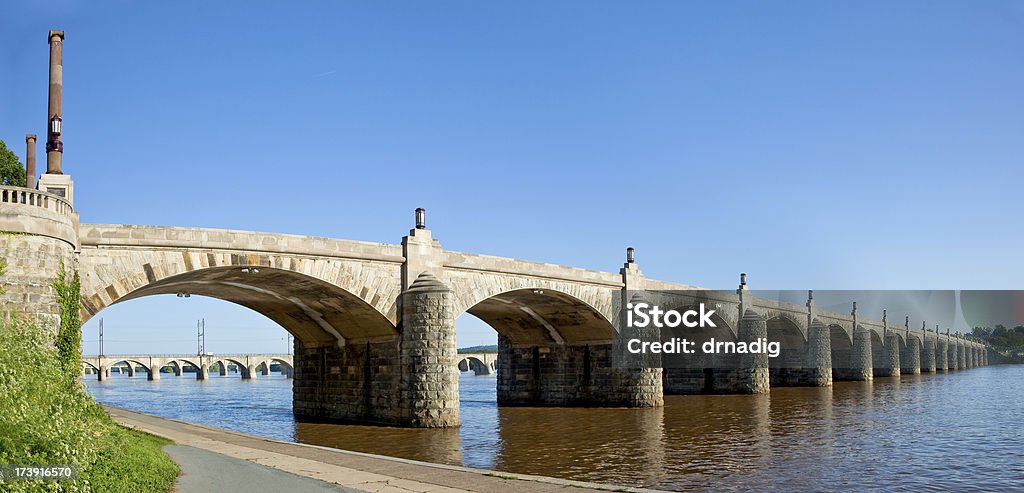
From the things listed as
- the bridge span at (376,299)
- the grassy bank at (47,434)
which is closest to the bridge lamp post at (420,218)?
the bridge span at (376,299)

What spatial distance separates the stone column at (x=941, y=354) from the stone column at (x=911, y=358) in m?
14.7

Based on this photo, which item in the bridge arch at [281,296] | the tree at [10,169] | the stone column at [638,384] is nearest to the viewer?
the bridge arch at [281,296]

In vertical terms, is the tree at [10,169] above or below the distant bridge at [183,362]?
above

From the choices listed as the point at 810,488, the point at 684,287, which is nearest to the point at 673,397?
the point at 684,287

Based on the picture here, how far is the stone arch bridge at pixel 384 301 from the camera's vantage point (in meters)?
23.6

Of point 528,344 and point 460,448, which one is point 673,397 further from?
point 460,448

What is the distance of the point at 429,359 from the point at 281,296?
790 centimetres

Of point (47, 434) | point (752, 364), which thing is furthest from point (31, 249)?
point (752, 364)

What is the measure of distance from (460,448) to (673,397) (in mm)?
31408

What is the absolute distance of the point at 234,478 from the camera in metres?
14.3

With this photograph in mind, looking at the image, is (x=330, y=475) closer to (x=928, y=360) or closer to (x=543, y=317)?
(x=543, y=317)

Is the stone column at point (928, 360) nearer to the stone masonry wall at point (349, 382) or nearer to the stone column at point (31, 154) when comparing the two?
the stone masonry wall at point (349, 382)

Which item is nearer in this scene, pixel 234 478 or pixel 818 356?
pixel 234 478

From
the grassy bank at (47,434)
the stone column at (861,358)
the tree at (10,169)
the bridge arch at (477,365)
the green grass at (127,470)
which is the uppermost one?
the tree at (10,169)
